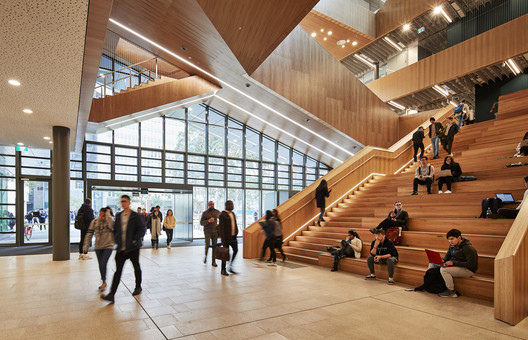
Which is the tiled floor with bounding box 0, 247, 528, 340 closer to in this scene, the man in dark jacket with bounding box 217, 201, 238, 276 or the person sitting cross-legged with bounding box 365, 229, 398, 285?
the person sitting cross-legged with bounding box 365, 229, 398, 285

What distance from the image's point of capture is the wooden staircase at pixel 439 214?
5773 mm

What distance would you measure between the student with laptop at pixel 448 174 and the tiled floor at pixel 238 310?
3.80 meters

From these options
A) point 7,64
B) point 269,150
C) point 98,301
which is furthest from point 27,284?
point 269,150

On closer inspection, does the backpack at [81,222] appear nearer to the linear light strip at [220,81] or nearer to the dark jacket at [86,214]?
the dark jacket at [86,214]

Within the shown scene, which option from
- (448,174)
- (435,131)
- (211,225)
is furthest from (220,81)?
(448,174)

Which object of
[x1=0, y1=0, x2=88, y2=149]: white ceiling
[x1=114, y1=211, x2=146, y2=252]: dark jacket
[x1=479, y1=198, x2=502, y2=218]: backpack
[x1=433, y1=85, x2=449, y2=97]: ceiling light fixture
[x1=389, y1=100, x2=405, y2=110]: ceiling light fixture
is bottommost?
[x1=114, y1=211, x2=146, y2=252]: dark jacket

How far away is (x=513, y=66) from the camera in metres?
15.8

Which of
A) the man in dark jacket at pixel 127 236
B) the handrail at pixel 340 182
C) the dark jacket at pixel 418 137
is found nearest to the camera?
the man in dark jacket at pixel 127 236

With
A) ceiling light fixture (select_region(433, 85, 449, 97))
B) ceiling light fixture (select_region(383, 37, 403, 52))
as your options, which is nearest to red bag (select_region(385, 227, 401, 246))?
ceiling light fixture (select_region(433, 85, 449, 97))

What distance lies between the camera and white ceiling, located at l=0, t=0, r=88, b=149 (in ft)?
12.9

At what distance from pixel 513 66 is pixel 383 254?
15.3m

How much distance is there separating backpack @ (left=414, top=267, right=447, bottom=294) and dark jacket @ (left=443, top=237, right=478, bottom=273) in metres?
0.34

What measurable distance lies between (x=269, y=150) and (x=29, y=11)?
15.1 m

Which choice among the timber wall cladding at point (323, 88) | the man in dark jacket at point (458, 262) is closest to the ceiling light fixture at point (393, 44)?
the timber wall cladding at point (323, 88)
